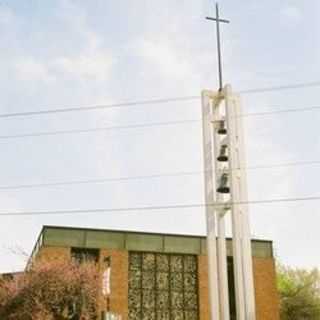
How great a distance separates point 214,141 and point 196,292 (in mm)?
12546

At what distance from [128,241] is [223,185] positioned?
40.1ft

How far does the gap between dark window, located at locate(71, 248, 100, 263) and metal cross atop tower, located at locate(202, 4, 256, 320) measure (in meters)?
11.5

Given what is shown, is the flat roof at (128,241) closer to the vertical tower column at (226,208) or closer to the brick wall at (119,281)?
the brick wall at (119,281)

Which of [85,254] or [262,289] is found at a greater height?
[85,254]

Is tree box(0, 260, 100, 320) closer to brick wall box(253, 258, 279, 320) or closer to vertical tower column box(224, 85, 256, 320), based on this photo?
vertical tower column box(224, 85, 256, 320)

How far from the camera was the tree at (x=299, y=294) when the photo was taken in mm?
48500

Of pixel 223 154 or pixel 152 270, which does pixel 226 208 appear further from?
pixel 152 270

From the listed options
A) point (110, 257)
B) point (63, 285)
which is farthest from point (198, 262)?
point (63, 285)

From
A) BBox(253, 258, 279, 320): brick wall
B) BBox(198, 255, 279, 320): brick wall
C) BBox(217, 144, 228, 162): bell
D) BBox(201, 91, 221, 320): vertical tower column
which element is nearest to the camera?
BBox(201, 91, 221, 320): vertical tower column

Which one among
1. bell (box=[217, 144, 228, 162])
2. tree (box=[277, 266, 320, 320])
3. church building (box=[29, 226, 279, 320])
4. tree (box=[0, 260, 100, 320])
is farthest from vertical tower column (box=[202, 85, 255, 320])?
tree (box=[277, 266, 320, 320])

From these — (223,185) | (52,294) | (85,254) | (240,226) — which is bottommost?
(52,294)

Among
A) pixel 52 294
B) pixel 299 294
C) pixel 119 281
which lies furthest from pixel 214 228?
pixel 299 294

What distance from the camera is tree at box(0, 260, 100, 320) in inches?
1021

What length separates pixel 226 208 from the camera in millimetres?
20969
